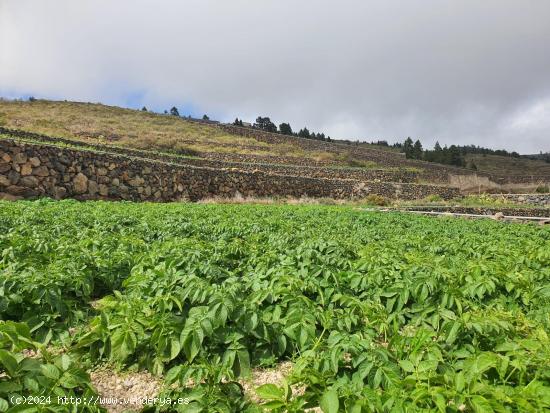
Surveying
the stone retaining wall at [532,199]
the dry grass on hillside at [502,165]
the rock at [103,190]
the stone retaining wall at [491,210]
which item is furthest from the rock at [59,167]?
the dry grass on hillside at [502,165]

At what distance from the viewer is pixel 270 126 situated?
65.4 metres

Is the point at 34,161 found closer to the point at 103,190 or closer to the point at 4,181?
the point at 4,181

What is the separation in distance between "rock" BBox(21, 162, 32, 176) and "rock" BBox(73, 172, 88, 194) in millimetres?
1534

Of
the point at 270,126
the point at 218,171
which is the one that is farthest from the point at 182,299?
the point at 270,126

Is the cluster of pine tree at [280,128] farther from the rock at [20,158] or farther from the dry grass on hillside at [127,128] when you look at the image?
the rock at [20,158]

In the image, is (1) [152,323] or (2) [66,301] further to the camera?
(2) [66,301]

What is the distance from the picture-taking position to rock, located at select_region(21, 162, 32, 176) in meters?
12.3

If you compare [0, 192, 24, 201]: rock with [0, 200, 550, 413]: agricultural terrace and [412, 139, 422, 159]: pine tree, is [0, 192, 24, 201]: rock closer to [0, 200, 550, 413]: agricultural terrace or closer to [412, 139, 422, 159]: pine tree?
[0, 200, 550, 413]: agricultural terrace

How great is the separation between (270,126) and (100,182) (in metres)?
52.6

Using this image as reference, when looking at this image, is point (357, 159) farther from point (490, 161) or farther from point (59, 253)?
point (59, 253)

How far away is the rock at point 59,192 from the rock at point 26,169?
97 cm

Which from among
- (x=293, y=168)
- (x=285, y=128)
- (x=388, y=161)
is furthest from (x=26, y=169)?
(x=285, y=128)

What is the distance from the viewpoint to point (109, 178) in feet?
49.2

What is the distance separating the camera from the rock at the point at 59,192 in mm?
13047
